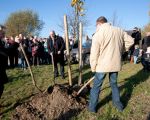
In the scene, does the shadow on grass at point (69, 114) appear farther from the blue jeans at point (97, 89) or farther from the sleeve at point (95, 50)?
the sleeve at point (95, 50)

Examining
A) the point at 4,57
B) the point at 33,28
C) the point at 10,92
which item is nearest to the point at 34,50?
the point at 10,92

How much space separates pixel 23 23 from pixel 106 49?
54347 millimetres

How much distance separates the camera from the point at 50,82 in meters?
12.2

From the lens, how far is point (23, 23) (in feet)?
197

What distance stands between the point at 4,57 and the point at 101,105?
2.83 meters

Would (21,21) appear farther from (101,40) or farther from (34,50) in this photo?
(101,40)

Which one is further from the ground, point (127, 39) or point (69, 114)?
point (127, 39)

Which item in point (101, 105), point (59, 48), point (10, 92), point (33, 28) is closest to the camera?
point (101, 105)

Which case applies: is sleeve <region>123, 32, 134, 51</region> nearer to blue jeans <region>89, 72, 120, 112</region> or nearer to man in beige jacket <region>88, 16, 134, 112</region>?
man in beige jacket <region>88, 16, 134, 112</region>

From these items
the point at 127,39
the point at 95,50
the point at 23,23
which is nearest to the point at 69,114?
the point at 95,50

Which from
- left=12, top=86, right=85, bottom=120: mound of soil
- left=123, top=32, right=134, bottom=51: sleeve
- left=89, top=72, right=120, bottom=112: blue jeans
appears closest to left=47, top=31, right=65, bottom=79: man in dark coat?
left=12, top=86, right=85, bottom=120: mound of soil

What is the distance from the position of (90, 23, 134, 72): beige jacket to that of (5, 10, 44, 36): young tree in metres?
51.4

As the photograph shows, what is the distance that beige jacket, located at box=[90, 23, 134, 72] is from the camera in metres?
7.10

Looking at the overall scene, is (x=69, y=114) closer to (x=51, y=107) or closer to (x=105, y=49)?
(x=51, y=107)
